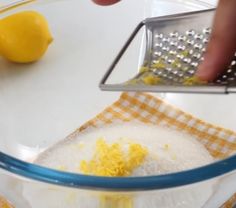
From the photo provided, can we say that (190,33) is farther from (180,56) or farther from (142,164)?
(142,164)

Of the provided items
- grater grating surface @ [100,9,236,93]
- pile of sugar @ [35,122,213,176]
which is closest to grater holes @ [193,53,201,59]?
grater grating surface @ [100,9,236,93]

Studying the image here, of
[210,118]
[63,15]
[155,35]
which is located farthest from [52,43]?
[210,118]

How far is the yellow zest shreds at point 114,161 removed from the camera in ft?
1.86

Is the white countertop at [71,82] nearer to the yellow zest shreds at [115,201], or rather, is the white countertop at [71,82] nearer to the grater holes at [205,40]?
the grater holes at [205,40]

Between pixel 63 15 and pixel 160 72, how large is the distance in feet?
0.81

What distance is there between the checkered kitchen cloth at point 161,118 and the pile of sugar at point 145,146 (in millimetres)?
15

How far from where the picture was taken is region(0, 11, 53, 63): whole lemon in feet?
2.55

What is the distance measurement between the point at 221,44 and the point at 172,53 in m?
0.09

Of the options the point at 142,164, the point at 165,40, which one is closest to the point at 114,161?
the point at 142,164

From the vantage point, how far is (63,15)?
84 centimetres

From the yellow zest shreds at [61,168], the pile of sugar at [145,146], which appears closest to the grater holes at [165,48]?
the pile of sugar at [145,146]

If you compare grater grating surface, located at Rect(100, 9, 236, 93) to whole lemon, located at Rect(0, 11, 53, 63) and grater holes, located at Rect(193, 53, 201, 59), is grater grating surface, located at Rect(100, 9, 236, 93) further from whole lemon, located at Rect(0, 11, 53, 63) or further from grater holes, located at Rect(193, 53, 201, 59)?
whole lemon, located at Rect(0, 11, 53, 63)

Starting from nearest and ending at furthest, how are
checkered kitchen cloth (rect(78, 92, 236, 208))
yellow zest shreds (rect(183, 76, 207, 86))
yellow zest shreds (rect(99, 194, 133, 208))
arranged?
yellow zest shreds (rect(99, 194, 133, 208)) → yellow zest shreds (rect(183, 76, 207, 86)) → checkered kitchen cloth (rect(78, 92, 236, 208))

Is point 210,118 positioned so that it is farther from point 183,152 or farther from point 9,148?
point 9,148
